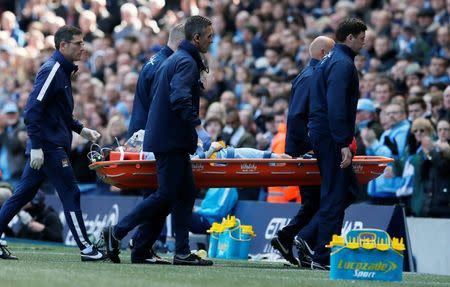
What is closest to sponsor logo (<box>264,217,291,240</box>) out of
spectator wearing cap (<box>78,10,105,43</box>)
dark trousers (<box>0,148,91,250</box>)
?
dark trousers (<box>0,148,91,250</box>)

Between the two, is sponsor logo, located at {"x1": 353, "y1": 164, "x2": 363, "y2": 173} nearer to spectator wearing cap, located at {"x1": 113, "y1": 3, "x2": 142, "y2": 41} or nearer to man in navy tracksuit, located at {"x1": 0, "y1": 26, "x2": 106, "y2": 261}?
man in navy tracksuit, located at {"x1": 0, "y1": 26, "x2": 106, "y2": 261}

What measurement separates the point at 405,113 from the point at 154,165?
5154mm

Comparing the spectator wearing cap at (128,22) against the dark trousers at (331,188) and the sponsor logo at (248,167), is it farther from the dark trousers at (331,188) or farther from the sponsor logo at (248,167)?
the dark trousers at (331,188)

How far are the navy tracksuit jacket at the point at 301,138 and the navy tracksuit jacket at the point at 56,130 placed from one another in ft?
7.56

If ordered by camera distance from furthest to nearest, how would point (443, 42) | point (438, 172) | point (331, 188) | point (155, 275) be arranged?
point (443, 42), point (438, 172), point (331, 188), point (155, 275)

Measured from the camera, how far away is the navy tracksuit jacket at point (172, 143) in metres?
12.1

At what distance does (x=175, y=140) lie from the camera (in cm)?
1212

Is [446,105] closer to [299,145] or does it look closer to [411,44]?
[411,44]

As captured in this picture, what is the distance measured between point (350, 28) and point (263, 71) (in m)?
10.1

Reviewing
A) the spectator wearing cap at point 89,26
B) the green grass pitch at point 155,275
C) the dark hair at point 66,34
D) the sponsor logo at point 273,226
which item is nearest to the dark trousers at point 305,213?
the green grass pitch at point 155,275

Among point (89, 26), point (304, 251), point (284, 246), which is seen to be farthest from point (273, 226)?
point (89, 26)

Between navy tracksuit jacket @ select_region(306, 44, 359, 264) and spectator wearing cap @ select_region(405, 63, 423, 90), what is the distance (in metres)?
6.01

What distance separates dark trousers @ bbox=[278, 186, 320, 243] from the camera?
43.8ft

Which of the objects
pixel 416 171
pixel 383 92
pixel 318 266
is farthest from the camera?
pixel 383 92
